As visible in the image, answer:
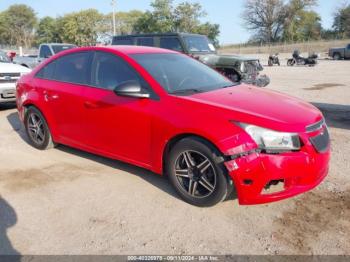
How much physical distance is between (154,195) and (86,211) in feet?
2.54

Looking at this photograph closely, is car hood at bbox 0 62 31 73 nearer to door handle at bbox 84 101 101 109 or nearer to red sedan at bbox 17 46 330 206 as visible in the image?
red sedan at bbox 17 46 330 206

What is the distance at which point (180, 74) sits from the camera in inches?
186

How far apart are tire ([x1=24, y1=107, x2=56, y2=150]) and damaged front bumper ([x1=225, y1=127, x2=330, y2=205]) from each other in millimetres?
3270

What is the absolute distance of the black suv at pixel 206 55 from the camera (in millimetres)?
11811

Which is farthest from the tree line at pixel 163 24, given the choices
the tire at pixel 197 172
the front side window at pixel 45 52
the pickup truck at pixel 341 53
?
the tire at pixel 197 172

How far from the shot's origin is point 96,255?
319 cm

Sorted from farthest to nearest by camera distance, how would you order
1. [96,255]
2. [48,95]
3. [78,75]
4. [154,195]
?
[48,95]
[78,75]
[154,195]
[96,255]

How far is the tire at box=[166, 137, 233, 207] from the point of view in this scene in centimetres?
371

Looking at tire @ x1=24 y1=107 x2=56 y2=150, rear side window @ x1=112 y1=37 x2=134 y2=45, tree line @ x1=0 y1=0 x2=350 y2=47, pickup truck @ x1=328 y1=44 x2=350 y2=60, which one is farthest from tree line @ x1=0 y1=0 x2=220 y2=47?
tire @ x1=24 y1=107 x2=56 y2=150

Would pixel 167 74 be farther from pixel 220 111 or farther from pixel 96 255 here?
pixel 96 255

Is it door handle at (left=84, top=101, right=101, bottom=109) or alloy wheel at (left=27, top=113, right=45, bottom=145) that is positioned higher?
door handle at (left=84, top=101, right=101, bottom=109)

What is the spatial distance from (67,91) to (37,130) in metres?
1.17

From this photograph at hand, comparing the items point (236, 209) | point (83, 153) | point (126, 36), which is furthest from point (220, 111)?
point (126, 36)

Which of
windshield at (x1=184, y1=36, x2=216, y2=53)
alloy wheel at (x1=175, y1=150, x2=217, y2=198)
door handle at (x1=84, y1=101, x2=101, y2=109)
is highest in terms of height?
windshield at (x1=184, y1=36, x2=216, y2=53)
